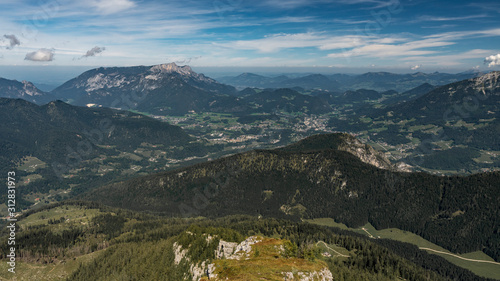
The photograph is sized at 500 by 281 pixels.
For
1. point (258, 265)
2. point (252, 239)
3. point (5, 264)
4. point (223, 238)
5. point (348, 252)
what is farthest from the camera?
point (348, 252)

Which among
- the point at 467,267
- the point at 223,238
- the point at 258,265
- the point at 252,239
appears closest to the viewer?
the point at 258,265

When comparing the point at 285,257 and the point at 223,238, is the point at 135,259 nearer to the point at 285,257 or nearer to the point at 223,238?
the point at 223,238

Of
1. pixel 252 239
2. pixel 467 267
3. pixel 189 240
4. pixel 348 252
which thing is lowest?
pixel 467 267

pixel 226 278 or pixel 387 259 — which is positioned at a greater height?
pixel 226 278

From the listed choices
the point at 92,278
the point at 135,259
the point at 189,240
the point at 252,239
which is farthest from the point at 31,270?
the point at 252,239

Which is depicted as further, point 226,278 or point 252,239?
point 252,239

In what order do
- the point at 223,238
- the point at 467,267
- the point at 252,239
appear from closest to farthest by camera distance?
the point at 252,239 < the point at 223,238 < the point at 467,267

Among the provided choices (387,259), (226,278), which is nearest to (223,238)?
(226,278)

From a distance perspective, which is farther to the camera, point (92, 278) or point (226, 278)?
point (92, 278)

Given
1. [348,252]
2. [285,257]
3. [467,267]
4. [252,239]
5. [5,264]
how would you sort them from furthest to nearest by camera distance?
[467,267] < [348,252] < [5,264] < [252,239] < [285,257]

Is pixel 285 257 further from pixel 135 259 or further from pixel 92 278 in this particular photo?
pixel 92 278
